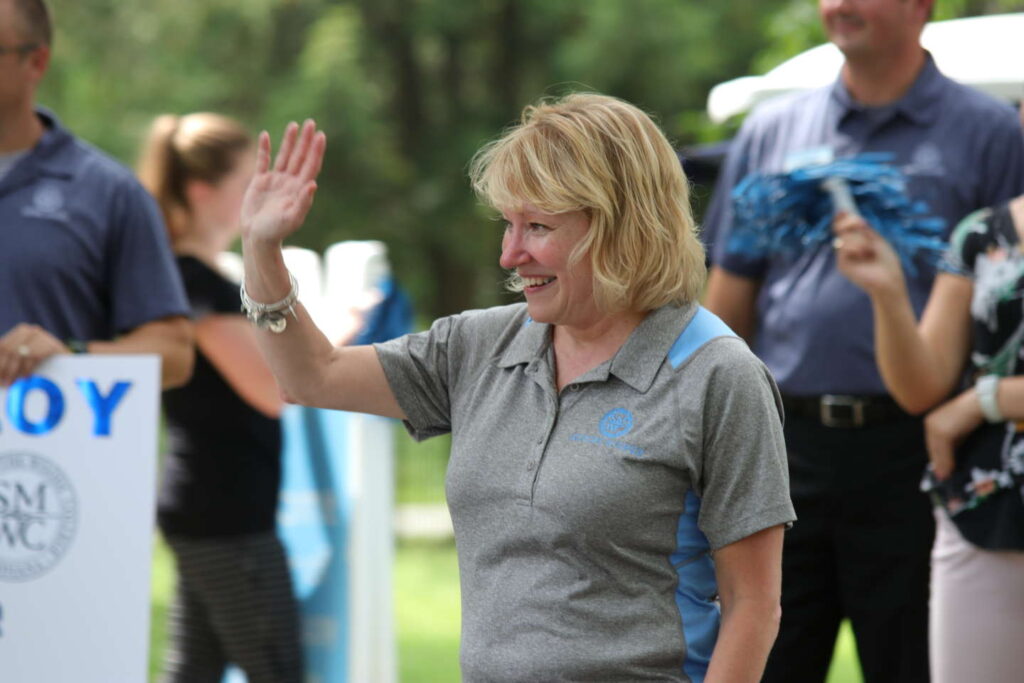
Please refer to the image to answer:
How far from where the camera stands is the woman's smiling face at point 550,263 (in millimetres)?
2207

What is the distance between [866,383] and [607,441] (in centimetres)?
131

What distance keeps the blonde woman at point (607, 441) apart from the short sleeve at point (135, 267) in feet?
3.45

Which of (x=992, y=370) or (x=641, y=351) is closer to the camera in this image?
(x=641, y=351)

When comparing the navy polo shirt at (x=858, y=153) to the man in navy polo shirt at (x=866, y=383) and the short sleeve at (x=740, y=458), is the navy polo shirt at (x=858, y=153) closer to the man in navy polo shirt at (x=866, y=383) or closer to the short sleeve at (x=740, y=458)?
the man in navy polo shirt at (x=866, y=383)

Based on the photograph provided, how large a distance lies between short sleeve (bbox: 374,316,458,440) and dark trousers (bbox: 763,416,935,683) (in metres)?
1.16

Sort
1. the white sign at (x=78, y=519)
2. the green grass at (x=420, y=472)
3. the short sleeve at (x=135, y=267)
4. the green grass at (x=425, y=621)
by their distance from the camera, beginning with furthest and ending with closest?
the green grass at (x=420, y=472)
the green grass at (x=425, y=621)
the short sleeve at (x=135, y=267)
the white sign at (x=78, y=519)

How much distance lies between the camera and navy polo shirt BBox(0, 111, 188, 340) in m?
3.19

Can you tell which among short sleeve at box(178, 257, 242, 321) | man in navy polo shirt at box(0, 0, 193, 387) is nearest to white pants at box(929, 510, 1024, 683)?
man in navy polo shirt at box(0, 0, 193, 387)

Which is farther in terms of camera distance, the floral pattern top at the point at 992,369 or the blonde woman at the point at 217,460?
the blonde woman at the point at 217,460

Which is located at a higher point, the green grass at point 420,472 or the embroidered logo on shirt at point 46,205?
the embroidered logo on shirt at point 46,205

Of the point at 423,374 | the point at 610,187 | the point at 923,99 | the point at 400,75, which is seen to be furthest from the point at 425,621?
the point at 400,75

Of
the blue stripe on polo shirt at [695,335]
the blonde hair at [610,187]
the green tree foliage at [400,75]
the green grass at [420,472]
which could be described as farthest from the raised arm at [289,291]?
the green grass at [420,472]

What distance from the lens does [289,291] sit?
2.36 m

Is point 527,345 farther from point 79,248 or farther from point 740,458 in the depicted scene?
point 79,248
